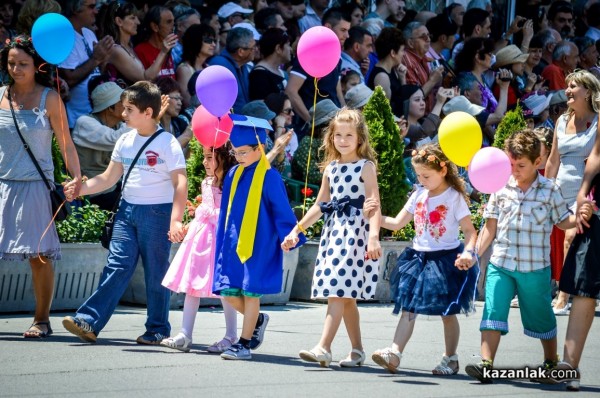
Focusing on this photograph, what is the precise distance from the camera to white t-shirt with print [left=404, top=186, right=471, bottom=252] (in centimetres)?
748

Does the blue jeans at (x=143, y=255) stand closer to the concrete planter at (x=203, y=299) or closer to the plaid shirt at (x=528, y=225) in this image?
the concrete planter at (x=203, y=299)

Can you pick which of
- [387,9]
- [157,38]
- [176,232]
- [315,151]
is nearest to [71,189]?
[176,232]

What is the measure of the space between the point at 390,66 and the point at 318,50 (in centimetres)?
538

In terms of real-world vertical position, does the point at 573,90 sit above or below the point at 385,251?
above

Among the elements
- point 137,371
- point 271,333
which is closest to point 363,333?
point 271,333

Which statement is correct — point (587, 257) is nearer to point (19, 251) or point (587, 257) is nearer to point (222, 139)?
point (222, 139)

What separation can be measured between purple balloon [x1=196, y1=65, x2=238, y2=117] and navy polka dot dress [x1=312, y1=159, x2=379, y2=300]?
87 cm

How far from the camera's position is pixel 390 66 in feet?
44.3

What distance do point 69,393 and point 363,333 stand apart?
10.6ft

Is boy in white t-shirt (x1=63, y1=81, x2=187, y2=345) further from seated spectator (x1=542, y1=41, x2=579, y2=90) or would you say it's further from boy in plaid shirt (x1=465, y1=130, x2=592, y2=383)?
seated spectator (x1=542, y1=41, x2=579, y2=90)

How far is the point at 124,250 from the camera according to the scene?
7.93m

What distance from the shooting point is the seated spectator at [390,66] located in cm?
1326

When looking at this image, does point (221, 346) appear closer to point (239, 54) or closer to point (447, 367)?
point (447, 367)

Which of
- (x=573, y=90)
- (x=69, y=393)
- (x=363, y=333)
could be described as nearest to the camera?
(x=69, y=393)
